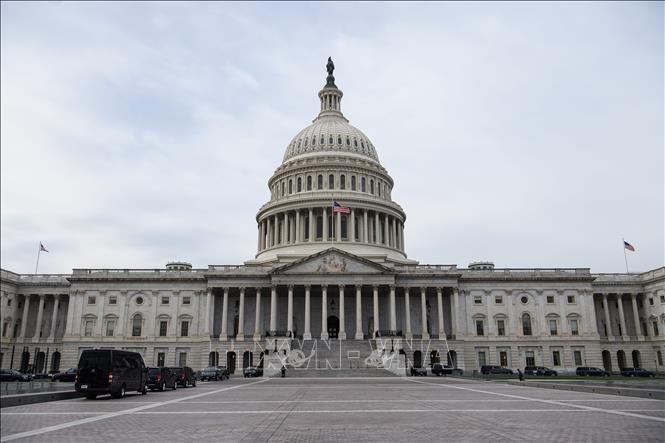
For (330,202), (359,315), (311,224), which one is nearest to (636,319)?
(359,315)

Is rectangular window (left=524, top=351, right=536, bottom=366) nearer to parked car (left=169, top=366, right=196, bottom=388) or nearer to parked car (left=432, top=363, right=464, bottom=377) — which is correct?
parked car (left=432, top=363, right=464, bottom=377)

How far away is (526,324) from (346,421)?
72892 millimetres

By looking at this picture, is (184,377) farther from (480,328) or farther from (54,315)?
(54,315)

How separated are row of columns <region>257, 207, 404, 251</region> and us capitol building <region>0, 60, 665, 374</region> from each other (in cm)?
518

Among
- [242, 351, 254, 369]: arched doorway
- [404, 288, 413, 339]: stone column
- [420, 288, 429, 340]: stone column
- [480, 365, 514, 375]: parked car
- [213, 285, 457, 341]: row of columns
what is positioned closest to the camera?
[480, 365, 514, 375]: parked car

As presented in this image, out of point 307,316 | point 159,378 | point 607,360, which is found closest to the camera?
point 159,378

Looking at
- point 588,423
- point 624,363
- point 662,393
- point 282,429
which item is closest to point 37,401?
point 282,429

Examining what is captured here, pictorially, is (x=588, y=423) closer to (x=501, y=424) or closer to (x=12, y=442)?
(x=501, y=424)

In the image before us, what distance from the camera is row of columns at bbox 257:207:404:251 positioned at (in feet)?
310

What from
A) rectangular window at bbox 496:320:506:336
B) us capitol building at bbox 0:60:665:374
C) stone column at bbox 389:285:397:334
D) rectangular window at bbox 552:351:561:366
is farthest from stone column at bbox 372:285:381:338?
rectangular window at bbox 552:351:561:366

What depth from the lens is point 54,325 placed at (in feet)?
282

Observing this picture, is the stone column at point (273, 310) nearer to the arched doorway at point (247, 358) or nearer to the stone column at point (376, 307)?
the arched doorway at point (247, 358)

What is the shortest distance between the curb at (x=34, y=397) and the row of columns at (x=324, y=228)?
6601cm

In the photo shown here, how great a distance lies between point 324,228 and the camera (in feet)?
310
